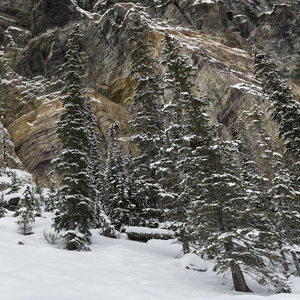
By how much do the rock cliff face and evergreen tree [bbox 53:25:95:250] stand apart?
3144 centimetres

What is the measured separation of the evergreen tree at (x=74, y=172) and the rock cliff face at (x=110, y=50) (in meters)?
31.4

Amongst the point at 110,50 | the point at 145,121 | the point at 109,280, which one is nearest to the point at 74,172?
the point at 145,121

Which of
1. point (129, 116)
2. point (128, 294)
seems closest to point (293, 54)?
A: point (129, 116)

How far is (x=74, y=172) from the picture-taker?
16719 mm

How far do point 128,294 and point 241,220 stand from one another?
254 inches

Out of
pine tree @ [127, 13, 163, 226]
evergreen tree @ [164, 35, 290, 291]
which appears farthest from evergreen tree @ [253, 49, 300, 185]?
pine tree @ [127, 13, 163, 226]

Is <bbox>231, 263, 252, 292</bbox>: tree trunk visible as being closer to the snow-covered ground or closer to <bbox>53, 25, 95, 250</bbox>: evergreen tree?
the snow-covered ground

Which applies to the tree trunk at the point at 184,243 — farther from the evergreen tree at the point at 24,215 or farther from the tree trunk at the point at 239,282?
the evergreen tree at the point at 24,215

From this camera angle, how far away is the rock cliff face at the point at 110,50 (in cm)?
5434

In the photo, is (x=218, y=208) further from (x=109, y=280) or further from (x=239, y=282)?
(x=109, y=280)

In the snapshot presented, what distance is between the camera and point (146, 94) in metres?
21.5

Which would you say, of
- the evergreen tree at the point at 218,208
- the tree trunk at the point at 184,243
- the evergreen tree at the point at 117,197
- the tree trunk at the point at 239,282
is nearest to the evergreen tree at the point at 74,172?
the tree trunk at the point at 184,243

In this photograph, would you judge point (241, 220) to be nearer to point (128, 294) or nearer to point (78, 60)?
point (128, 294)

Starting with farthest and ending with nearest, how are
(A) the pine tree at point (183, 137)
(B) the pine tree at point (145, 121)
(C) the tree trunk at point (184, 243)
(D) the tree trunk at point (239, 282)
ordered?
(B) the pine tree at point (145, 121)
(C) the tree trunk at point (184, 243)
(A) the pine tree at point (183, 137)
(D) the tree trunk at point (239, 282)
